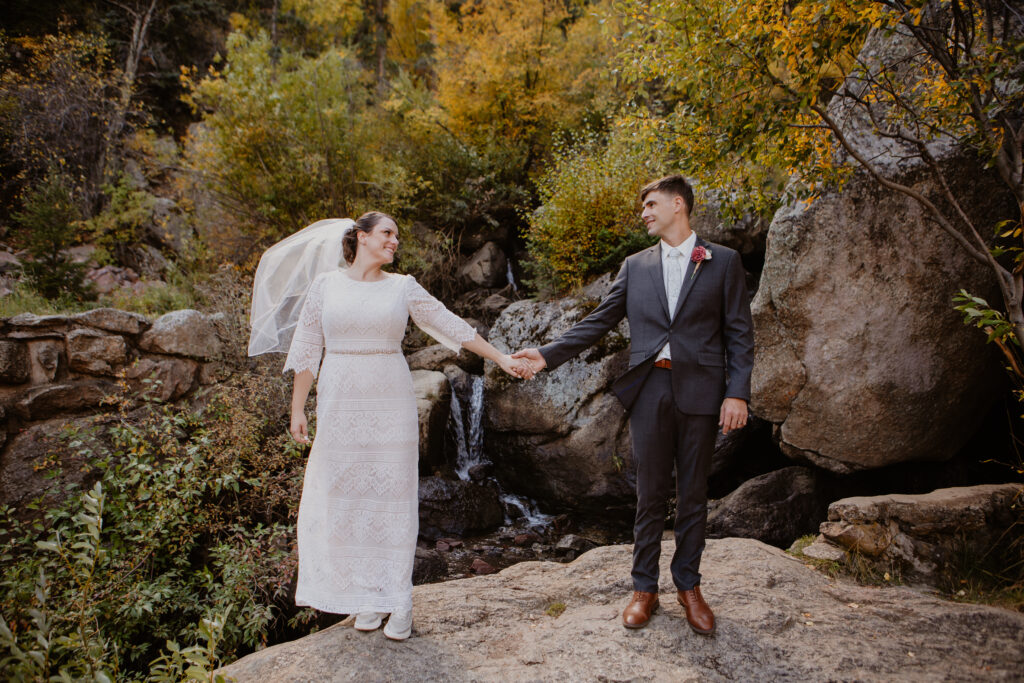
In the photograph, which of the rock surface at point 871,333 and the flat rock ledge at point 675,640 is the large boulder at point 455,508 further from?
the rock surface at point 871,333

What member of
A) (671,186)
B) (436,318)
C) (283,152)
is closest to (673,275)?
(671,186)

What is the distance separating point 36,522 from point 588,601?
4.04 m

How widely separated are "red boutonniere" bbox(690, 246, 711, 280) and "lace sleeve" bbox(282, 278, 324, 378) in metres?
2.12

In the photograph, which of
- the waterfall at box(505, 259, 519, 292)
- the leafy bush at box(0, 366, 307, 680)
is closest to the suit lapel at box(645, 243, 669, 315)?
the leafy bush at box(0, 366, 307, 680)

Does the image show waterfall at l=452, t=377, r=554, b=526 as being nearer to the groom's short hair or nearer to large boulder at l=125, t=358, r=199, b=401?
large boulder at l=125, t=358, r=199, b=401

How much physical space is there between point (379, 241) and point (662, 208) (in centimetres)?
162

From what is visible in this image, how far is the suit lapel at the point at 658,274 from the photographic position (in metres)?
3.17

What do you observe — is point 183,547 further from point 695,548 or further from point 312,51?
point 312,51

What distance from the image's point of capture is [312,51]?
2005cm

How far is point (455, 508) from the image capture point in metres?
7.50

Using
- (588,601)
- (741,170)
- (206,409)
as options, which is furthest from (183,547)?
(741,170)

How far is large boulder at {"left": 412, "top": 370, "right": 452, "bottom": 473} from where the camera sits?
26.4ft

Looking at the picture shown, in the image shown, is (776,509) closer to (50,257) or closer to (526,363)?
(526,363)

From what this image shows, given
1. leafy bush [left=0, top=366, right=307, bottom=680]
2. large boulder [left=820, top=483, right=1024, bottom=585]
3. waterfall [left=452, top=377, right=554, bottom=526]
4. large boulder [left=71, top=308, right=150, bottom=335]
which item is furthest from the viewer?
waterfall [left=452, top=377, right=554, bottom=526]
